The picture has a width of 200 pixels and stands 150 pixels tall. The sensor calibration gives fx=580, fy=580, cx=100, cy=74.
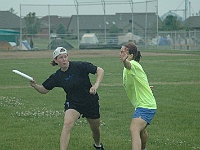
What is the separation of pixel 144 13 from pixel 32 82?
61411 millimetres

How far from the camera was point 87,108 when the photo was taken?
30.2ft

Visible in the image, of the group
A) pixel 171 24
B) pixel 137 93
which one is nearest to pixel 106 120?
pixel 137 93

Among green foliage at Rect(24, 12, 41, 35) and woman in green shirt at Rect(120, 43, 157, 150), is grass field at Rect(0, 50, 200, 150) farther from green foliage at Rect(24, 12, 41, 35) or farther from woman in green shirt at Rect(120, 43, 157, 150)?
green foliage at Rect(24, 12, 41, 35)

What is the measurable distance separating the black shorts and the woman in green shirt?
34.4 inches

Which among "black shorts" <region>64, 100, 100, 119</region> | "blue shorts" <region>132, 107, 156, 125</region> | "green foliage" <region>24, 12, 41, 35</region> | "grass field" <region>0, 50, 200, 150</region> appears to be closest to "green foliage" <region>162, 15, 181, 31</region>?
"green foliage" <region>24, 12, 41, 35</region>

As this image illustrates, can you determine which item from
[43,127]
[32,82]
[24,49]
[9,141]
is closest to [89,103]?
[32,82]

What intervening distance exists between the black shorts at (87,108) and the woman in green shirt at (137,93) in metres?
0.87

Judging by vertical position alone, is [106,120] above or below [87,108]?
below

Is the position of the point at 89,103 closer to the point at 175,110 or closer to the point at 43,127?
the point at 43,127

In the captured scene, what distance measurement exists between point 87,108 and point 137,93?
1.12 metres

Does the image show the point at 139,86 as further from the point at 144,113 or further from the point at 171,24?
the point at 171,24

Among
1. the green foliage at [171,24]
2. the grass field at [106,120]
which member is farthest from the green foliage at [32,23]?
the grass field at [106,120]

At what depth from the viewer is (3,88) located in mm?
21234

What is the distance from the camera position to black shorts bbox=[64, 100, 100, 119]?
9.12 meters
